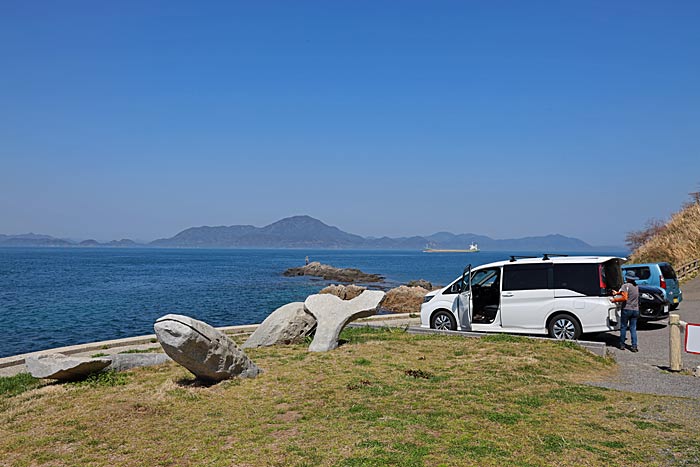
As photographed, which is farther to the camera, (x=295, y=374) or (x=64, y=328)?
(x=64, y=328)

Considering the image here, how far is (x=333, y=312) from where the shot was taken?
12789 millimetres

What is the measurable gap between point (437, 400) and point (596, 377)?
12.8ft

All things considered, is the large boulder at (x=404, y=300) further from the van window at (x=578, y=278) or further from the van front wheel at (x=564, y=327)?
the van window at (x=578, y=278)

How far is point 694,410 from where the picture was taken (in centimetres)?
770

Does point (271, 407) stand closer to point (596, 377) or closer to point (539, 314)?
point (596, 377)

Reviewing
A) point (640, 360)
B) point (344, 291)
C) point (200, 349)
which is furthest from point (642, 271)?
point (344, 291)

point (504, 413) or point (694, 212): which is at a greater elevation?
point (694, 212)

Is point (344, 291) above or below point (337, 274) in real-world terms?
above

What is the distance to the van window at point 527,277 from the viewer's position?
13500mm

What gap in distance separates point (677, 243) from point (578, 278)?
25.8 m

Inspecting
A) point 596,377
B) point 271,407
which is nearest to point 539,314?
point 596,377

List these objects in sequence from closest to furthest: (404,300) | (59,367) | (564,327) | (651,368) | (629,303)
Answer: (59,367) → (651,368) → (629,303) → (564,327) → (404,300)

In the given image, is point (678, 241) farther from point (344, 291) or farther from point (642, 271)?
point (344, 291)

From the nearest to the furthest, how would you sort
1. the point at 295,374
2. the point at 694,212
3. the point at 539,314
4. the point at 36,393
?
1. the point at 36,393
2. the point at 295,374
3. the point at 539,314
4. the point at 694,212
